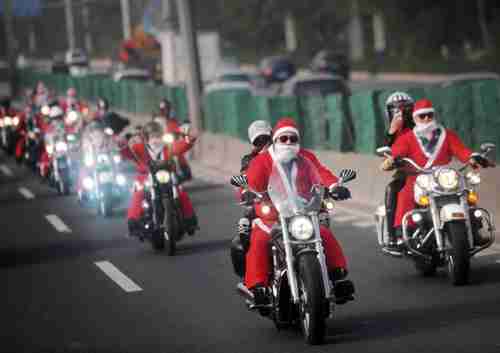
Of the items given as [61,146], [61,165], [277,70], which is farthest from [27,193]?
[277,70]

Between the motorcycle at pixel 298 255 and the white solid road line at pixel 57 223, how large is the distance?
375 inches

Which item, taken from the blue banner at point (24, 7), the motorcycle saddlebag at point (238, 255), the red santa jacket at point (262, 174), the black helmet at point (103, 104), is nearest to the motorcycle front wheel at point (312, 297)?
the red santa jacket at point (262, 174)

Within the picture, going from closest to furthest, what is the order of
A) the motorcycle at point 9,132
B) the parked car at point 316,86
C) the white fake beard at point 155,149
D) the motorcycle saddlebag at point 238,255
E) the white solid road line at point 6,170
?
the motorcycle saddlebag at point 238,255, the white fake beard at point 155,149, the white solid road line at point 6,170, the motorcycle at point 9,132, the parked car at point 316,86

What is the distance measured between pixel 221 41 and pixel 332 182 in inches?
3660

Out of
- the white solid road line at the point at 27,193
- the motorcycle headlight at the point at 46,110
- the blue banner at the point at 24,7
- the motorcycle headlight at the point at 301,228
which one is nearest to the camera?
the motorcycle headlight at the point at 301,228

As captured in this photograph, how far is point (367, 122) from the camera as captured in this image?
25.0 meters

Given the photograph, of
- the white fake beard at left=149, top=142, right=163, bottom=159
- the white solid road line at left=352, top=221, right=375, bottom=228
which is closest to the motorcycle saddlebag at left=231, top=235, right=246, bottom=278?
the white fake beard at left=149, top=142, right=163, bottom=159

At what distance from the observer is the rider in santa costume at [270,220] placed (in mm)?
11000

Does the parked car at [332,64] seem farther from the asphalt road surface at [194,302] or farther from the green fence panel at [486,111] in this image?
the asphalt road surface at [194,302]

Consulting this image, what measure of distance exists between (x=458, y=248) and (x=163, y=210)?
17.3ft

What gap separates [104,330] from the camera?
1205cm

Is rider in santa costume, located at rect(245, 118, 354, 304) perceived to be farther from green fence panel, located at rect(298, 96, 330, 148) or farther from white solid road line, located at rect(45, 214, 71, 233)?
green fence panel, located at rect(298, 96, 330, 148)

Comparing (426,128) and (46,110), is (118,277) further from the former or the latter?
(46,110)

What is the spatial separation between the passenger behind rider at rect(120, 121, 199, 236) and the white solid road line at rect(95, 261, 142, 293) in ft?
3.47
